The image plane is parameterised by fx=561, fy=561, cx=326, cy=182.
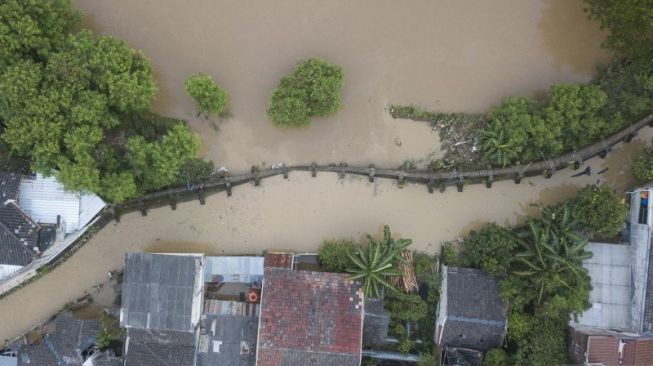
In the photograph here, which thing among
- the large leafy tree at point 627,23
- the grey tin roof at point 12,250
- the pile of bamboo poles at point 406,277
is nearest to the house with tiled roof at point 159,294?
the grey tin roof at point 12,250

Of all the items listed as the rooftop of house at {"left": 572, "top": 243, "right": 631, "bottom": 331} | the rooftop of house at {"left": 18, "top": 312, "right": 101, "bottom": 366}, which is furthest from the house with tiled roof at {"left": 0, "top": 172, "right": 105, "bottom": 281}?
the rooftop of house at {"left": 572, "top": 243, "right": 631, "bottom": 331}

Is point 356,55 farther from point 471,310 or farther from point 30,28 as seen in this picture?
point 30,28

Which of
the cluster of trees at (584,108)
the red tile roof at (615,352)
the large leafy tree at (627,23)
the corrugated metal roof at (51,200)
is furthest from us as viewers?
the cluster of trees at (584,108)

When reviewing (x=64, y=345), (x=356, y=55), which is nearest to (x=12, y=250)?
(x=64, y=345)

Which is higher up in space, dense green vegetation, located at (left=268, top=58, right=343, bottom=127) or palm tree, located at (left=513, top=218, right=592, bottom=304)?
dense green vegetation, located at (left=268, top=58, right=343, bottom=127)

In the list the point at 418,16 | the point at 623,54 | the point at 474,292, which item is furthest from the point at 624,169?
the point at 418,16

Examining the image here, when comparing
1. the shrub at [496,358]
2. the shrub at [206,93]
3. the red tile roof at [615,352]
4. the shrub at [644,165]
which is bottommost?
the shrub at [496,358]

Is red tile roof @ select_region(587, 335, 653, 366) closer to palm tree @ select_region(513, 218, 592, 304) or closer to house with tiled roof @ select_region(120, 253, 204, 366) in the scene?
palm tree @ select_region(513, 218, 592, 304)

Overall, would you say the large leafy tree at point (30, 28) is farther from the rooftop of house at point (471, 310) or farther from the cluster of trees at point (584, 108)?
the rooftop of house at point (471, 310)
